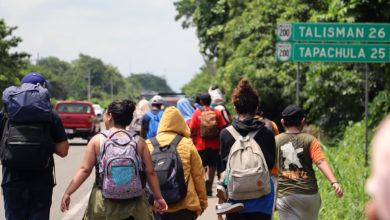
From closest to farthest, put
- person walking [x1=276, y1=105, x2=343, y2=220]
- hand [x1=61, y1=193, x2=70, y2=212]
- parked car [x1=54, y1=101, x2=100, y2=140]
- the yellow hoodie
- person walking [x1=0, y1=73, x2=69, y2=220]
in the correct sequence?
hand [x1=61, y1=193, x2=70, y2=212] → person walking [x1=0, y1=73, x2=69, y2=220] → the yellow hoodie → person walking [x1=276, y1=105, x2=343, y2=220] → parked car [x1=54, y1=101, x2=100, y2=140]

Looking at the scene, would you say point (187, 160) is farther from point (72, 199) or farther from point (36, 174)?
point (72, 199)

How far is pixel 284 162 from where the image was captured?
203 inches

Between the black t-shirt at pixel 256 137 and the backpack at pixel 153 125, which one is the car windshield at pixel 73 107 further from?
the black t-shirt at pixel 256 137

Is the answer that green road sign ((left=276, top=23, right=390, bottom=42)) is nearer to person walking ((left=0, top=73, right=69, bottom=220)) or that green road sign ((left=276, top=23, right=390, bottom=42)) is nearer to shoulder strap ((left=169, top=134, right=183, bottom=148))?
shoulder strap ((left=169, top=134, right=183, bottom=148))

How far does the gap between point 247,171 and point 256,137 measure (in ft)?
1.01

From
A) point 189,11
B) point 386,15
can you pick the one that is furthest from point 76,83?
point 386,15

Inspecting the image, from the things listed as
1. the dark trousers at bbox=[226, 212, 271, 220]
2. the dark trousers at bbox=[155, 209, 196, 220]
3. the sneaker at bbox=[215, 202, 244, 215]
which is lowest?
the dark trousers at bbox=[155, 209, 196, 220]

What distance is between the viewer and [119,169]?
3854 mm

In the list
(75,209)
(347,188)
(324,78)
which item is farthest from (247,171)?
(324,78)

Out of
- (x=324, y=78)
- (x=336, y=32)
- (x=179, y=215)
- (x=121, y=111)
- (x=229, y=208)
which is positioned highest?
(x=336, y=32)

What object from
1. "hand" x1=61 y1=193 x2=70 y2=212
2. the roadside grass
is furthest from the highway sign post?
"hand" x1=61 y1=193 x2=70 y2=212

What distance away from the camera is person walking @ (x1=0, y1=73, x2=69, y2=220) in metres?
4.34

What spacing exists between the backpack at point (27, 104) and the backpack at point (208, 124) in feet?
16.5

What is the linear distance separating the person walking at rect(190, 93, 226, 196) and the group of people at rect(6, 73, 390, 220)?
13.0 ft
